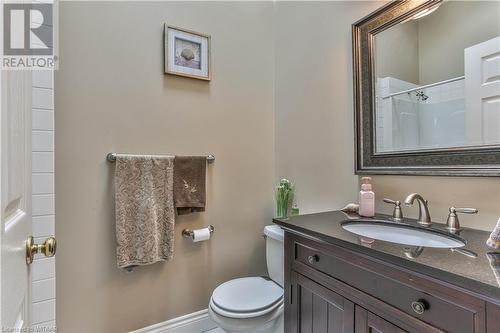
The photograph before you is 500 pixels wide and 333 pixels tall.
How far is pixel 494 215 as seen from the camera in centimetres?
89

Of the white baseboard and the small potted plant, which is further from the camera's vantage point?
the small potted plant

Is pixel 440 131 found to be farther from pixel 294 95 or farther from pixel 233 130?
pixel 233 130

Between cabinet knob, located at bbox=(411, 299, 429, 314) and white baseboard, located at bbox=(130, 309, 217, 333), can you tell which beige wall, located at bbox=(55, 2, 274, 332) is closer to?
white baseboard, located at bbox=(130, 309, 217, 333)

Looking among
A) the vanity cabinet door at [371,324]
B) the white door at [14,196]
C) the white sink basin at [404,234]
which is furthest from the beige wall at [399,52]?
the white door at [14,196]

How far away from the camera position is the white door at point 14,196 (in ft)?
1.47

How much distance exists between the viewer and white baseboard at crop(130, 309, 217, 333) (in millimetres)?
1561

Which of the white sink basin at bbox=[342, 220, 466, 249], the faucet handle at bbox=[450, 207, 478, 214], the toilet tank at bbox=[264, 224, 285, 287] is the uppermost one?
the faucet handle at bbox=[450, 207, 478, 214]

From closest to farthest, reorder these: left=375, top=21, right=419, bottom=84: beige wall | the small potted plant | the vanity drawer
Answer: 1. the vanity drawer
2. left=375, top=21, right=419, bottom=84: beige wall
3. the small potted plant

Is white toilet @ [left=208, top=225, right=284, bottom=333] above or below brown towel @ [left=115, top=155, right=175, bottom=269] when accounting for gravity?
below

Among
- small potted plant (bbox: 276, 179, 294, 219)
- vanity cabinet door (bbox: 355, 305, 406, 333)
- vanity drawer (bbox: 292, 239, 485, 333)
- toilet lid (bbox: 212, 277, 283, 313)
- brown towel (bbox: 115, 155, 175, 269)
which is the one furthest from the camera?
small potted plant (bbox: 276, 179, 294, 219)

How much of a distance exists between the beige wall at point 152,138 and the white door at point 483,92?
4.02 feet

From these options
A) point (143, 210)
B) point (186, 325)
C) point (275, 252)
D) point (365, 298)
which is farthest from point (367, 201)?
point (186, 325)

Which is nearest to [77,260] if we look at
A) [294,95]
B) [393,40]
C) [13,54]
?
[13,54]

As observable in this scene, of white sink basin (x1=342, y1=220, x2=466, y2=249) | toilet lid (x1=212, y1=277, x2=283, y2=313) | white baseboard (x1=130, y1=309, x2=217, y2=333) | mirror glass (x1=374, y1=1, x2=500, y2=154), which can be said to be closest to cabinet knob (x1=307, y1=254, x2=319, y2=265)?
white sink basin (x1=342, y1=220, x2=466, y2=249)
